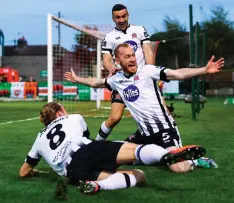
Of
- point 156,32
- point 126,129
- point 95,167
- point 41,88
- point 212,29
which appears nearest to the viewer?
point 95,167

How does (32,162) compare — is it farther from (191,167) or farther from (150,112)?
(191,167)

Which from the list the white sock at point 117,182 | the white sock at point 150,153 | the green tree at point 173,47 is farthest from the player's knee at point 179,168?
the green tree at point 173,47

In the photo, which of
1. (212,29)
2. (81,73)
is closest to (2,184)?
(81,73)

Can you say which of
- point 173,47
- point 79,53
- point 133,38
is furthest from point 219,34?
point 133,38

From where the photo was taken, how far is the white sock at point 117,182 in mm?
5245

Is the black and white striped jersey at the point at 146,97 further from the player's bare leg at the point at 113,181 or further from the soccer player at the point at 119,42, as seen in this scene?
the soccer player at the point at 119,42

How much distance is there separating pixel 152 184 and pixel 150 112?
3.41ft

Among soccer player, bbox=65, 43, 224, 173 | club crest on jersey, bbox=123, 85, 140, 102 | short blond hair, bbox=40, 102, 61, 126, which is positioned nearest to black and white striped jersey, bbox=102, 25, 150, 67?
soccer player, bbox=65, 43, 224, 173

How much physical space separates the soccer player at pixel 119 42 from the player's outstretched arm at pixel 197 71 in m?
2.07

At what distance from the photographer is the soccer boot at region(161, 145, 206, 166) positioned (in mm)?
4730

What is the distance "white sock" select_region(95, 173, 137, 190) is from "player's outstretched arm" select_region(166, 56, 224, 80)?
1.23 meters

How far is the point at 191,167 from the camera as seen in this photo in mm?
6512

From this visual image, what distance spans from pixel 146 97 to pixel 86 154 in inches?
52.8

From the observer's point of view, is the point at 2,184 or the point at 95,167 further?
the point at 2,184
